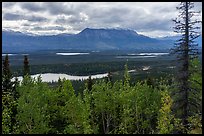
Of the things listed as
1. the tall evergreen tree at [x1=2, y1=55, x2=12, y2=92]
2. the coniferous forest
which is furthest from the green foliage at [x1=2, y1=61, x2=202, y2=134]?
the tall evergreen tree at [x1=2, y1=55, x2=12, y2=92]

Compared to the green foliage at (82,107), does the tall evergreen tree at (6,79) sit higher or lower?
higher

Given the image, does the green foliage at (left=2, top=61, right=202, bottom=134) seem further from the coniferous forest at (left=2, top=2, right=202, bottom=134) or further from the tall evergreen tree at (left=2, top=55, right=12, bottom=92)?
the tall evergreen tree at (left=2, top=55, right=12, bottom=92)

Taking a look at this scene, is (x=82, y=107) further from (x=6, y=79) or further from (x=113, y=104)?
(x=6, y=79)

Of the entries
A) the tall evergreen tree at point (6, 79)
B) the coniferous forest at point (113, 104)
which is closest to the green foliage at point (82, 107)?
the coniferous forest at point (113, 104)

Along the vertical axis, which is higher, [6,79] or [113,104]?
[6,79]

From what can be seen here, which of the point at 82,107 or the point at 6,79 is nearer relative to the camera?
the point at 82,107

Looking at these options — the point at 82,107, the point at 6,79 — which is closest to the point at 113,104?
the point at 82,107

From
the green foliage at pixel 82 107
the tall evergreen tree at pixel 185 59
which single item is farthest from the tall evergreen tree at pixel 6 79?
the tall evergreen tree at pixel 185 59

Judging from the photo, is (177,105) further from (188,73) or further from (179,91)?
(188,73)

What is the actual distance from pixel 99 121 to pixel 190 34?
58.1ft

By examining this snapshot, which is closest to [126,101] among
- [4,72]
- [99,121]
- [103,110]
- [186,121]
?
[103,110]

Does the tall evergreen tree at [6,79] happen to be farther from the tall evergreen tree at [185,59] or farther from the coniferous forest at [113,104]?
the tall evergreen tree at [185,59]

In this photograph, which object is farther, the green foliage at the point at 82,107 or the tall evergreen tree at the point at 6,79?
the tall evergreen tree at the point at 6,79

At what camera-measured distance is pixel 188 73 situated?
28.4 meters
